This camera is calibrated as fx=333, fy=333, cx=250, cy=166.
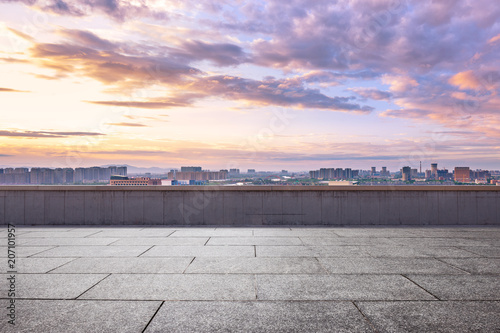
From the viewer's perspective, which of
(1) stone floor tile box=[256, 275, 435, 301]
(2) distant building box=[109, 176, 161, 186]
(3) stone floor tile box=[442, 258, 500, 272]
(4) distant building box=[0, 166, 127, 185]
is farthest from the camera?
(4) distant building box=[0, 166, 127, 185]

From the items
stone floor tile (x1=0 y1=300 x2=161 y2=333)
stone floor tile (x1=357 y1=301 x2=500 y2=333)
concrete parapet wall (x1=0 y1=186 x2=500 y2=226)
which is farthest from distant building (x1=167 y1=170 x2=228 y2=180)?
stone floor tile (x1=357 y1=301 x2=500 y2=333)

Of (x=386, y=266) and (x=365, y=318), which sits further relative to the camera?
(x=386, y=266)

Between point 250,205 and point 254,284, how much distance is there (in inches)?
265

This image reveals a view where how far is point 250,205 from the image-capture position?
1220 cm

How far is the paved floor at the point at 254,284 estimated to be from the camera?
411cm

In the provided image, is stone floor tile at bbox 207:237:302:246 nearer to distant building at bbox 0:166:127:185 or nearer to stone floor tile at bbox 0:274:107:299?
stone floor tile at bbox 0:274:107:299

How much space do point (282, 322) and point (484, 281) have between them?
157 inches

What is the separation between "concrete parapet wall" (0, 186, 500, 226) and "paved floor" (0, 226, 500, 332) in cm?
255

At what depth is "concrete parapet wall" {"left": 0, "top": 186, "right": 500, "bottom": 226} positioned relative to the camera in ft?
39.9

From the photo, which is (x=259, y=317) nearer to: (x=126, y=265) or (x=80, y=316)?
(x=80, y=316)

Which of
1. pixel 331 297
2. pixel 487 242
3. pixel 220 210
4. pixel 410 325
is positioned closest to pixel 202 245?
pixel 220 210

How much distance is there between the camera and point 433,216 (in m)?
12.3

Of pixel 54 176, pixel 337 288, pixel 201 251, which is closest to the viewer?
pixel 337 288

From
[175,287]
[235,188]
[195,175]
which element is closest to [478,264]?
[175,287]
